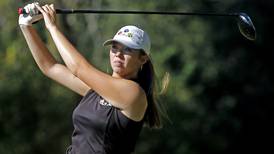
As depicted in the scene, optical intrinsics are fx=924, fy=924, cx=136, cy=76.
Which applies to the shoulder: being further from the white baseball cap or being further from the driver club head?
the driver club head

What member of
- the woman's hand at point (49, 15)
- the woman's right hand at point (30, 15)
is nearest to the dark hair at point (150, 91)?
the woman's hand at point (49, 15)

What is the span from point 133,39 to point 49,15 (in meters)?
0.43

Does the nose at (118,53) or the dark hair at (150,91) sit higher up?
the nose at (118,53)

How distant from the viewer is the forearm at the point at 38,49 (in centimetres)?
489

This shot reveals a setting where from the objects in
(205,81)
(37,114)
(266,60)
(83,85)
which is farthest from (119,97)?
(266,60)

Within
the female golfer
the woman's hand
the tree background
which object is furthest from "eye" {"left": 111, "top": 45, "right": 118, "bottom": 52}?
the tree background

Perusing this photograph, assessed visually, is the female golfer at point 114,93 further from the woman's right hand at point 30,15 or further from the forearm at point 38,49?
the forearm at point 38,49

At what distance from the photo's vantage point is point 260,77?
2245 centimetres

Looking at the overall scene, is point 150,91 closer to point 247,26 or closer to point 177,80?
point 247,26

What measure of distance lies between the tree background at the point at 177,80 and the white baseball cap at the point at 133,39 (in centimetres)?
1066

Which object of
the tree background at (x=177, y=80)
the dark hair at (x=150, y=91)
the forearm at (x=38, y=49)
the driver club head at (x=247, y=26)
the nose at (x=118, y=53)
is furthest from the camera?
the tree background at (x=177, y=80)

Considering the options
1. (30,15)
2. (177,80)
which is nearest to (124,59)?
(30,15)

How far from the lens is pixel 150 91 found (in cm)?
461


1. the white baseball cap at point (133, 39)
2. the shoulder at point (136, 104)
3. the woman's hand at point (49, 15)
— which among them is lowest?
the shoulder at point (136, 104)
